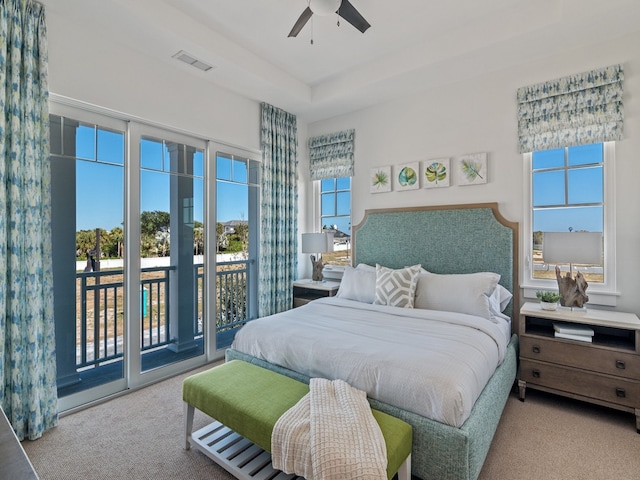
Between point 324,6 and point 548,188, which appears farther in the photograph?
point 548,188

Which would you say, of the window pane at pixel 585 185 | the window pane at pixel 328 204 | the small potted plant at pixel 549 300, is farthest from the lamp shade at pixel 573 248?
the window pane at pixel 328 204

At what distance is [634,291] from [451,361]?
2.06 meters

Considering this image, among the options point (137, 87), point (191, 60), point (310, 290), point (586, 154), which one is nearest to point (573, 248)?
point (586, 154)

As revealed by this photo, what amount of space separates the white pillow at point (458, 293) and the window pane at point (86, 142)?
312 centimetres

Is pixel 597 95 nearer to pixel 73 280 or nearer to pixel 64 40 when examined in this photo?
pixel 64 40

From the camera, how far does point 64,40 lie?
2.43 m

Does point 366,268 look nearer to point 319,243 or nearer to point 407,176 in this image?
point 319,243

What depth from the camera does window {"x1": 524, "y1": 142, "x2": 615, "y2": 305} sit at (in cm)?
277

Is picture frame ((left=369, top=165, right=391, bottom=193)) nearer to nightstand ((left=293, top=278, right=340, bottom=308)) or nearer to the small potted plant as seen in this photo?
nightstand ((left=293, top=278, right=340, bottom=308))

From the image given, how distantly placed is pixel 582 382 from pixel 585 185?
1697 mm

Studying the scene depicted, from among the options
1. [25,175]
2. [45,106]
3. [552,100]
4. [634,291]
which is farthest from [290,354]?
[552,100]

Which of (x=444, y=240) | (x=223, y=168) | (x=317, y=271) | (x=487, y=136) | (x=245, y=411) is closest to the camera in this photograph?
(x=245, y=411)

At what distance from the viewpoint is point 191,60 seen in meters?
3.01

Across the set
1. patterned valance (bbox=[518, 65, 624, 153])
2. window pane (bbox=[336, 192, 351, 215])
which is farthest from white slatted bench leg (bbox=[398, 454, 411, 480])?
window pane (bbox=[336, 192, 351, 215])
